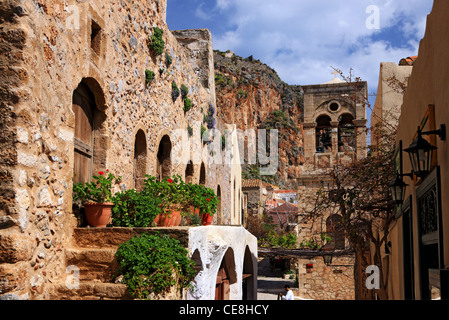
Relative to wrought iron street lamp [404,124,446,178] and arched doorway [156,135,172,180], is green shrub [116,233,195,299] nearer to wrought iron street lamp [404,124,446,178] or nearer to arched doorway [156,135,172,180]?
wrought iron street lamp [404,124,446,178]

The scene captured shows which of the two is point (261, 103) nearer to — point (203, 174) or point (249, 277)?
point (203, 174)

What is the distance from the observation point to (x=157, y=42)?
9938 mm

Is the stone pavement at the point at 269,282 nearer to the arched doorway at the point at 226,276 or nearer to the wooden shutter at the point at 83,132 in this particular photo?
the arched doorway at the point at 226,276

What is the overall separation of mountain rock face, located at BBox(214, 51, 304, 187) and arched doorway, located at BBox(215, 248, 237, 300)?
63.2 meters

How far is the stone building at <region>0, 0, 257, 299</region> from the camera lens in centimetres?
464

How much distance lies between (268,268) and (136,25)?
3174 cm

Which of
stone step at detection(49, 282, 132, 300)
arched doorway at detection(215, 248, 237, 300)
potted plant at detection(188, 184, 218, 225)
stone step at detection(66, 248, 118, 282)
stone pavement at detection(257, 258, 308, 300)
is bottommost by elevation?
stone pavement at detection(257, 258, 308, 300)

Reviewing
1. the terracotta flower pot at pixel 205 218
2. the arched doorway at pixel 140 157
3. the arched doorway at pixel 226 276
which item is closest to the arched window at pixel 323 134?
the arched doorway at pixel 226 276

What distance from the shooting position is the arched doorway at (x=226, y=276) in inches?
392

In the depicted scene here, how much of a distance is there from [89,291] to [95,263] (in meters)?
0.44

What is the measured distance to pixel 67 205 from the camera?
582 centimetres

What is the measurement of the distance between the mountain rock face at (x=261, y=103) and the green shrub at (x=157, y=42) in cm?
6386

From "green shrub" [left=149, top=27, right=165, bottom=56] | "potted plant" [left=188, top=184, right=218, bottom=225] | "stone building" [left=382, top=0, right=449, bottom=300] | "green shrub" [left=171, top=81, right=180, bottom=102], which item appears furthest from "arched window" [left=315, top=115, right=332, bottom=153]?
"stone building" [left=382, top=0, right=449, bottom=300]
